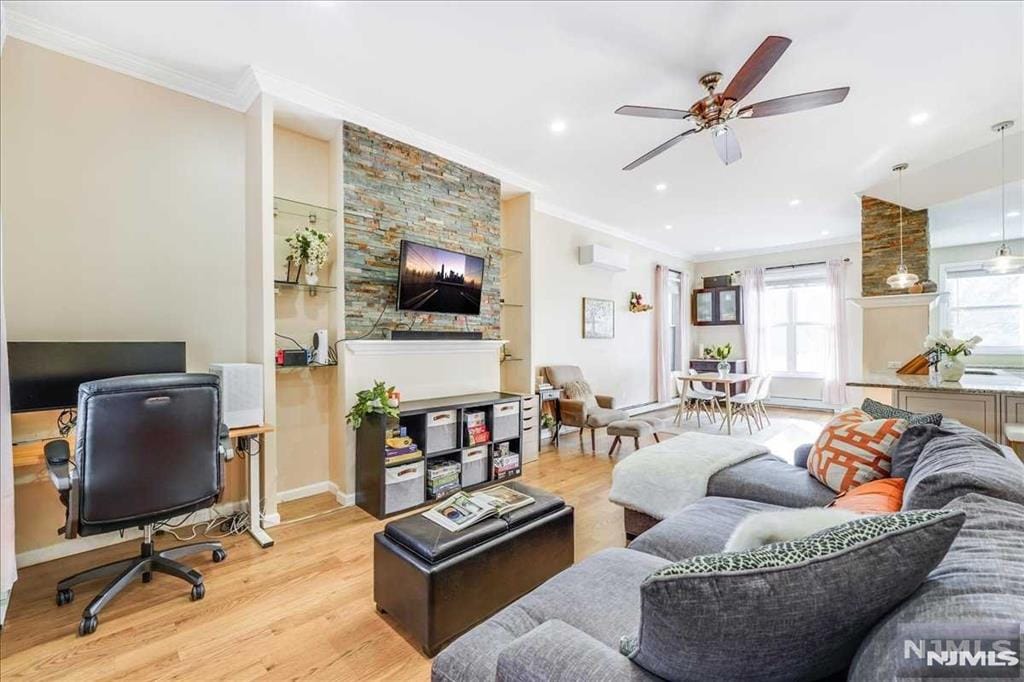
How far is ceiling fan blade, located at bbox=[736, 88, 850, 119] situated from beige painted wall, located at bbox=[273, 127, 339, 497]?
115 inches

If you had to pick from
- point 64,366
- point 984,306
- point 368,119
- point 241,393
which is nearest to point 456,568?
point 241,393

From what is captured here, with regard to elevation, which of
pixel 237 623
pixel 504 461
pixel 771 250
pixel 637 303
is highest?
pixel 771 250

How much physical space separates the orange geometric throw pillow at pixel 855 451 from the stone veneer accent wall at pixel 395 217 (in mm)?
2919

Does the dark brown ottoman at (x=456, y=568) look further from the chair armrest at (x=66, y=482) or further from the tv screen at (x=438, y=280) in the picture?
the tv screen at (x=438, y=280)

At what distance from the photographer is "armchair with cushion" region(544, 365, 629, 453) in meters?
4.68

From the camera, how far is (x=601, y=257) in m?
5.93

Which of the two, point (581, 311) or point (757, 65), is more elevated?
point (757, 65)

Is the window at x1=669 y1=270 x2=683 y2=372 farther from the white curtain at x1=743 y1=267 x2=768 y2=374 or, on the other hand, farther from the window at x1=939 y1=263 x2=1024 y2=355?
the window at x1=939 y1=263 x2=1024 y2=355

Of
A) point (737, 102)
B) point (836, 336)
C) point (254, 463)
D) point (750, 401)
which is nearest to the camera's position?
point (737, 102)

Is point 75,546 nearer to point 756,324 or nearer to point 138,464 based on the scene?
point 138,464

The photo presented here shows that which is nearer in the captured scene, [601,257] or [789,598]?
[789,598]

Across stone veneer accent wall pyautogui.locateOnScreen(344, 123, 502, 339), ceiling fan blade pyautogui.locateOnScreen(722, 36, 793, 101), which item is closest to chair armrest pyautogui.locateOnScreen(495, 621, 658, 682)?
ceiling fan blade pyautogui.locateOnScreen(722, 36, 793, 101)

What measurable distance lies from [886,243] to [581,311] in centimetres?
357

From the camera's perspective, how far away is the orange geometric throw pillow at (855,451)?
193 centimetres
